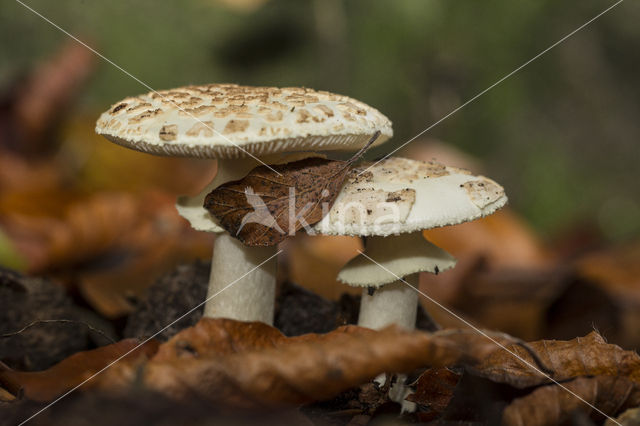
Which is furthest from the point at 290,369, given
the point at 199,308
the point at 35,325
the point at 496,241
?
the point at 496,241

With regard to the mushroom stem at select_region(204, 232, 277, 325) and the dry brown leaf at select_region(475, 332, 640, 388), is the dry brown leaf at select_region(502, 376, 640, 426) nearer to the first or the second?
the dry brown leaf at select_region(475, 332, 640, 388)

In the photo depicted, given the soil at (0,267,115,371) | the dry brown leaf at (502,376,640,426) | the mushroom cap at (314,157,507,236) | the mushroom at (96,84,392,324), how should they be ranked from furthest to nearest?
the soil at (0,267,115,371), the mushroom cap at (314,157,507,236), the mushroom at (96,84,392,324), the dry brown leaf at (502,376,640,426)

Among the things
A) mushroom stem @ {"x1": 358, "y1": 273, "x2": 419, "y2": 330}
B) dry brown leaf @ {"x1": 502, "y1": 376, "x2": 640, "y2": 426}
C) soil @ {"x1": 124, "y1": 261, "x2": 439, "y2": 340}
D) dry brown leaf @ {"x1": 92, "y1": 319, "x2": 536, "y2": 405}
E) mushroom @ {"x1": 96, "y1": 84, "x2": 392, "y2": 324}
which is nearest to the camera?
dry brown leaf @ {"x1": 92, "y1": 319, "x2": 536, "y2": 405}

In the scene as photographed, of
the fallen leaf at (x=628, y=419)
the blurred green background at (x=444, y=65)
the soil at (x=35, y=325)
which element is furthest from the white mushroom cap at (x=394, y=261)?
the blurred green background at (x=444, y=65)

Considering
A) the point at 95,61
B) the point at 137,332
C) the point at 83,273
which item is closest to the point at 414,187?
the point at 137,332

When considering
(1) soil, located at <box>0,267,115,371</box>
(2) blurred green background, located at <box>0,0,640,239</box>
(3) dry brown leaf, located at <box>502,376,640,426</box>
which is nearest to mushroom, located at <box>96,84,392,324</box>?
(1) soil, located at <box>0,267,115,371</box>

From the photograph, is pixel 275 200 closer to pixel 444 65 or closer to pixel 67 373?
pixel 67 373

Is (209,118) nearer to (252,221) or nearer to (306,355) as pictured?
(252,221)
